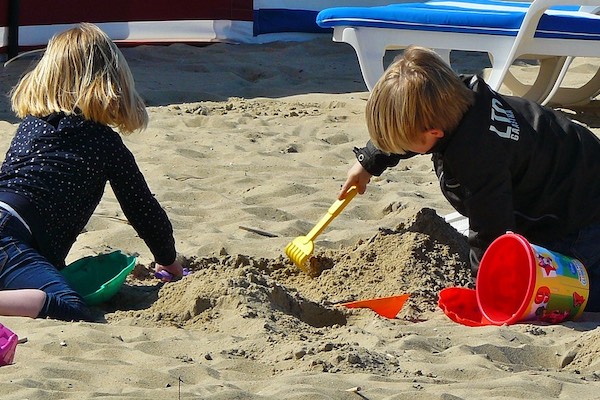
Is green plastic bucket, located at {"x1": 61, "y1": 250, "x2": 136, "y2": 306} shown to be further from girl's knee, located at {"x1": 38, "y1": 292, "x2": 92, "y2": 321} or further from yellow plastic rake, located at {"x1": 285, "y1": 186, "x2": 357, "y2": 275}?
yellow plastic rake, located at {"x1": 285, "y1": 186, "x2": 357, "y2": 275}

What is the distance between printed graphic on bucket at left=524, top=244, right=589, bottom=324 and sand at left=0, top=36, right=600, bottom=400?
54 millimetres

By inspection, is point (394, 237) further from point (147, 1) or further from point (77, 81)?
point (147, 1)

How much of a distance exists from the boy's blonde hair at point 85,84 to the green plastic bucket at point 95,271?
1.22ft

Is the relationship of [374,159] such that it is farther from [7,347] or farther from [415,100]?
[7,347]

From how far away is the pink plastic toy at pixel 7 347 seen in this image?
217 cm

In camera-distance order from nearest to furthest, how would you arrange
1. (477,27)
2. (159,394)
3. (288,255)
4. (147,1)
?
(159,394) < (288,255) < (477,27) < (147,1)

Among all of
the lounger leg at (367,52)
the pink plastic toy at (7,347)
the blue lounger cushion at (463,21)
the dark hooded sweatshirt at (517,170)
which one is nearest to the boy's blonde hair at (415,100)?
the dark hooded sweatshirt at (517,170)

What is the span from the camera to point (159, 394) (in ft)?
6.83

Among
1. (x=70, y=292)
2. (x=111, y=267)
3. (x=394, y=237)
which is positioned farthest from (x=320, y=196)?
(x=70, y=292)

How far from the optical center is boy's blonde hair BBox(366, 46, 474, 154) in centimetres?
281

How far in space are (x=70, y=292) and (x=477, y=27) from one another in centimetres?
294

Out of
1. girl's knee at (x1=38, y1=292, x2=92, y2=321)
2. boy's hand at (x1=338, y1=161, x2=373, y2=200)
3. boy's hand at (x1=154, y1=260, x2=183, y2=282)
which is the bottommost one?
boy's hand at (x1=154, y1=260, x2=183, y2=282)

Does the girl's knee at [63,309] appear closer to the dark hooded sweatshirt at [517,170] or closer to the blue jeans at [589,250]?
the dark hooded sweatshirt at [517,170]

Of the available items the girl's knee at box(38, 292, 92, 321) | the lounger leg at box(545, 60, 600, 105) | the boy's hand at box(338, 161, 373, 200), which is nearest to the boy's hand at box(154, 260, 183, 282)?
the girl's knee at box(38, 292, 92, 321)
